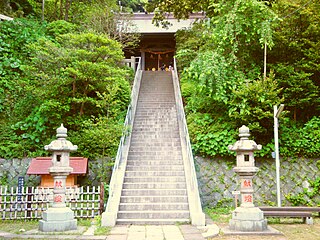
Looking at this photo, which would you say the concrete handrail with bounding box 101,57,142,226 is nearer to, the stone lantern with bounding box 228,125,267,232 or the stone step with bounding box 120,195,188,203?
the stone step with bounding box 120,195,188,203

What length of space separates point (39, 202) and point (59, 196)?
48.0 inches

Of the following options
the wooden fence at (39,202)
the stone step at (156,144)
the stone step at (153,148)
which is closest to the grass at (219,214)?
the stone step at (153,148)

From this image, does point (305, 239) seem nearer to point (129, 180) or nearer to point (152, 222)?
point (152, 222)

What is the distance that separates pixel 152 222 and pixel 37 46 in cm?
847

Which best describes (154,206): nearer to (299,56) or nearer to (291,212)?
Result: (291,212)

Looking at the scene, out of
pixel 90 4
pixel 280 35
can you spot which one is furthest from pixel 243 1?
pixel 90 4

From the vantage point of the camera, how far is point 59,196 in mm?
8227

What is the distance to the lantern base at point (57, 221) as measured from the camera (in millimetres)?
7738

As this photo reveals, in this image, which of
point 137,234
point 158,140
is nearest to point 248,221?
point 137,234

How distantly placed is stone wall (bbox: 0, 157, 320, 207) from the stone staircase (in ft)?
3.56

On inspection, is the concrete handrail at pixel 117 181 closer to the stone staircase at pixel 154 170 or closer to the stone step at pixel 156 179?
the stone staircase at pixel 154 170

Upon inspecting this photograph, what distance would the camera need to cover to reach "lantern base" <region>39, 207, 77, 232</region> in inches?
305

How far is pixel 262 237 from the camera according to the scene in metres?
7.25

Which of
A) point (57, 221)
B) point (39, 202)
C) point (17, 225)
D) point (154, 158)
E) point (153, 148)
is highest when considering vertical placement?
point (153, 148)
